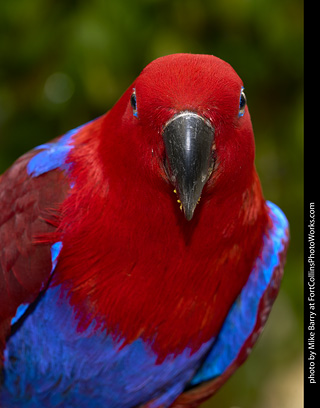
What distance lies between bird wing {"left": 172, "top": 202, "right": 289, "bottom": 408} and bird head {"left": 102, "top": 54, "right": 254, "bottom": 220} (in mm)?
307

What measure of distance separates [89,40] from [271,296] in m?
0.84

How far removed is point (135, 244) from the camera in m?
0.96

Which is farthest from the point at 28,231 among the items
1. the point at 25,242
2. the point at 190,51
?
the point at 190,51

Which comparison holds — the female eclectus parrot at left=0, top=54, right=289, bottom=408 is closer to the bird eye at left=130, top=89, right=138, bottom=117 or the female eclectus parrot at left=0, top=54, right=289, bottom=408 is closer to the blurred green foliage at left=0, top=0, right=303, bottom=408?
the bird eye at left=130, top=89, right=138, bottom=117

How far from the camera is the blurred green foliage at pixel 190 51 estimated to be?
1.60 meters

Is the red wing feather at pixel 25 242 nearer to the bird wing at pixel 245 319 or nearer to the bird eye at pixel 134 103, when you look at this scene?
the bird eye at pixel 134 103

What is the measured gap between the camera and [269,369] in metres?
1.96

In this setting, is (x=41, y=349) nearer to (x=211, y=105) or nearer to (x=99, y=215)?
(x=99, y=215)

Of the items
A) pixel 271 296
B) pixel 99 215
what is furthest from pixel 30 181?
pixel 271 296

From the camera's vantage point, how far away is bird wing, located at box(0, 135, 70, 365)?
99 centimetres

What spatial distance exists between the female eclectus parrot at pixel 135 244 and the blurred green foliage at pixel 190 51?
569mm

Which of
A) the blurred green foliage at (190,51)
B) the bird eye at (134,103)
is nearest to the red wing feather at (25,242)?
the bird eye at (134,103)
